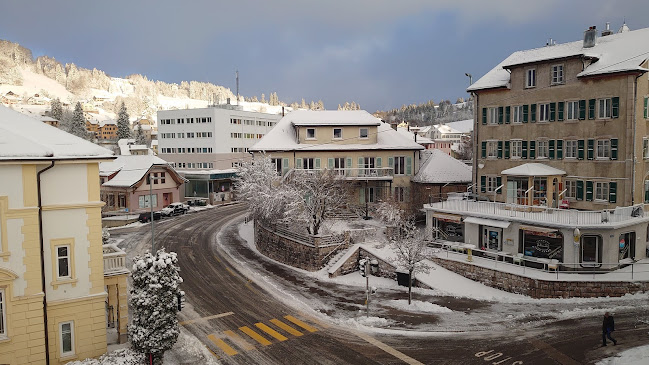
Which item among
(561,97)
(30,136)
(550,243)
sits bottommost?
(550,243)

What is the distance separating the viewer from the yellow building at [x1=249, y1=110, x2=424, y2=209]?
1738 inches

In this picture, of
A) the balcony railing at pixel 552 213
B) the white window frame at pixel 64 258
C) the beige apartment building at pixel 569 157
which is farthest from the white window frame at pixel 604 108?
the white window frame at pixel 64 258

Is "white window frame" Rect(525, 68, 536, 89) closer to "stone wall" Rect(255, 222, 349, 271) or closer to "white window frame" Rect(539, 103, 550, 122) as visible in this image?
"white window frame" Rect(539, 103, 550, 122)

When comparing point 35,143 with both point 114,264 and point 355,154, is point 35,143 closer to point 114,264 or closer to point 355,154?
point 114,264

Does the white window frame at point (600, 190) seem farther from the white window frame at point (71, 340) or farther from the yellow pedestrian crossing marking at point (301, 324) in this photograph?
the white window frame at point (71, 340)

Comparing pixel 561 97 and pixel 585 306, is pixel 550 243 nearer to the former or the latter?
pixel 585 306

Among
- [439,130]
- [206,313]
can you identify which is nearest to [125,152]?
[206,313]

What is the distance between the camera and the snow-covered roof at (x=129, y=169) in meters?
56.0

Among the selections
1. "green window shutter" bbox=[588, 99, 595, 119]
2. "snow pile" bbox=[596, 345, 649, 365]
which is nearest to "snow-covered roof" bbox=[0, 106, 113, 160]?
"snow pile" bbox=[596, 345, 649, 365]

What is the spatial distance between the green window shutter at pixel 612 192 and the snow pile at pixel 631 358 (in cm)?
1382

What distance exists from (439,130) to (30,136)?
481 feet

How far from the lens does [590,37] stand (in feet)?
108

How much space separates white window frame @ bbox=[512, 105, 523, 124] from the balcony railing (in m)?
8.06

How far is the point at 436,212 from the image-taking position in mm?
33750
